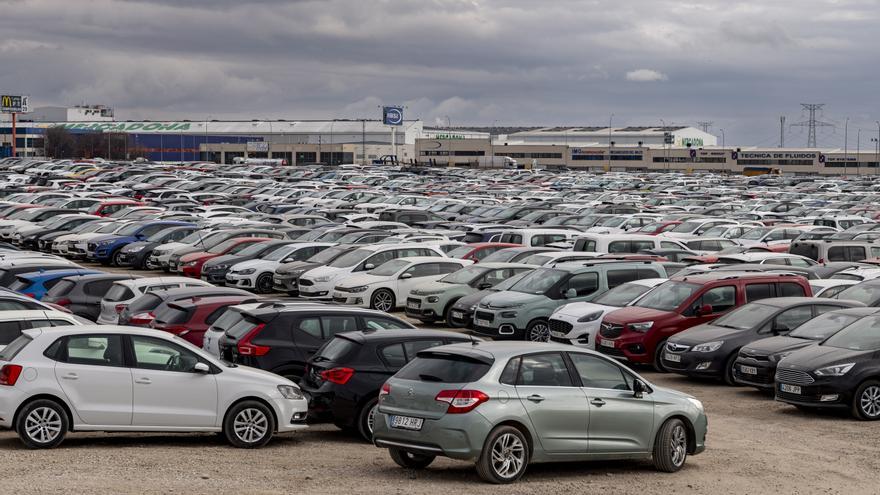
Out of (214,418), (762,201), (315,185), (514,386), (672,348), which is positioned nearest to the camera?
(514,386)

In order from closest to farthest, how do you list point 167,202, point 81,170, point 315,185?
point 167,202 < point 315,185 < point 81,170

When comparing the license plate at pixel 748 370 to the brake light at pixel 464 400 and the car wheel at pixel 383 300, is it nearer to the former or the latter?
the brake light at pixel 464 400

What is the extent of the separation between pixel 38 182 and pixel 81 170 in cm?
1640

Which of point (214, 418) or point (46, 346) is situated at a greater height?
point (46, 346)

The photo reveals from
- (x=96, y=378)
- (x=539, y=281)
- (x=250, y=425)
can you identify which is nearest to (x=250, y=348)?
(x=250, y=425)

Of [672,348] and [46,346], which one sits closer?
[46,346]

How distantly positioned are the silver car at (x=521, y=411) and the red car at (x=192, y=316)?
681 cm

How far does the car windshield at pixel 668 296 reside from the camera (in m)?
21.4

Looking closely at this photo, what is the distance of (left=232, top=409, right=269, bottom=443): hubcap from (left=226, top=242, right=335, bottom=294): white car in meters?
17.4

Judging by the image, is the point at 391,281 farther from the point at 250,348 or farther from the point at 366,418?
the point at 366,418

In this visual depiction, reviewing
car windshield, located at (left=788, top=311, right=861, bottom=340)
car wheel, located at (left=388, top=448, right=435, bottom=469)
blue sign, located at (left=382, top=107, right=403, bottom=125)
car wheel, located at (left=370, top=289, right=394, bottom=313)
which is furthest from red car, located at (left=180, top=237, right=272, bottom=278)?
blue sign, located at (left=382, top=107, right=403, bottom=125)

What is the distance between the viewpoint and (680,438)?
13.1 metres

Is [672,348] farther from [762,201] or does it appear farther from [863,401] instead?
[762,201]

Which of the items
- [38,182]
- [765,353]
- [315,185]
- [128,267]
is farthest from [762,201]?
[765,353]
